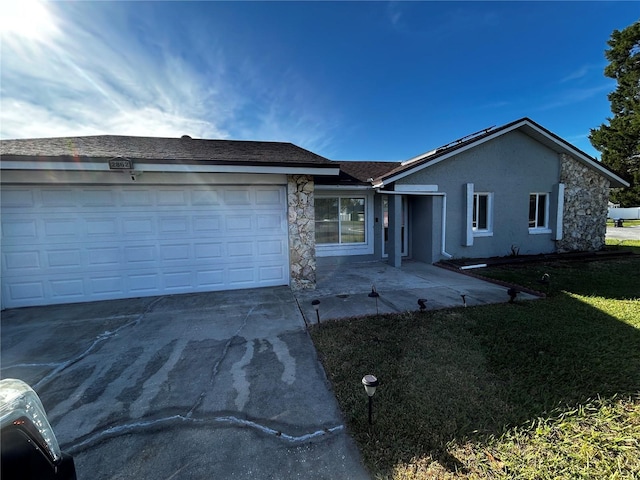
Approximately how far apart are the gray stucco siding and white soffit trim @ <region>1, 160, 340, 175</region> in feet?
14.4

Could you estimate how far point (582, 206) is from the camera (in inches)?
449

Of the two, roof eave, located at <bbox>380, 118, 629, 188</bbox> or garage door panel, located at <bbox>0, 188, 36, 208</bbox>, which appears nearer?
garage door panel, located at <bbox>0, 188, 36, 208</bbox>

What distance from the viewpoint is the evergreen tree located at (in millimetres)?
21938

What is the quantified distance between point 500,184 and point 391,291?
7.25 meters

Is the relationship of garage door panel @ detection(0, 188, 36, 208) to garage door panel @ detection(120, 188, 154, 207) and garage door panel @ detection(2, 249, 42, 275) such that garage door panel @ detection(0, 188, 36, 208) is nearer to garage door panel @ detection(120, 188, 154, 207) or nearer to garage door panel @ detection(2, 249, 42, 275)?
garage door panel @ detection(2, 249, 42, 275)

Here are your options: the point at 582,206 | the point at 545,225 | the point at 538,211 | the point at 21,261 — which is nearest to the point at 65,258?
the point at 21,261

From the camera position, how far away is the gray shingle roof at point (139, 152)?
5.48 meters

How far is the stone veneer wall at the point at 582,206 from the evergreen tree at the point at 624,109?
1564cm

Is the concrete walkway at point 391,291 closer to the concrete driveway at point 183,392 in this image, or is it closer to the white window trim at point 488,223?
the concrete driveway at point 183,392

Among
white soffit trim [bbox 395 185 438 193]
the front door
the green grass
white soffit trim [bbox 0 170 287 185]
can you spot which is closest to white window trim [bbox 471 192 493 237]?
white soffit trim [bbox 395 185 438 193]

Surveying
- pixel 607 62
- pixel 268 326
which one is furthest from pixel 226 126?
pixel 607 62

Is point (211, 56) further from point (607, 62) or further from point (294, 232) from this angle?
point (607, 62)

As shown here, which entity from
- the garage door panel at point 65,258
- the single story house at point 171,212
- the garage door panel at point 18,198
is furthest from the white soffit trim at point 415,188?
the garage door panel at point 18,198

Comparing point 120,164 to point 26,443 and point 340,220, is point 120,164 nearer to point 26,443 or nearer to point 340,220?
point 26,443
